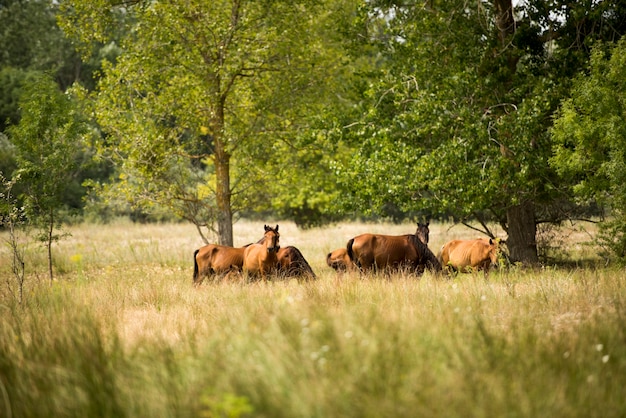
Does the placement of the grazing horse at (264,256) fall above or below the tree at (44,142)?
below

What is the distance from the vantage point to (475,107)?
14.6m

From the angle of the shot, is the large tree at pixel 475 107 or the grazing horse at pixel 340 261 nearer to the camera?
the large tree at pixel 475 107

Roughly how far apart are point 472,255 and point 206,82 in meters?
7.89

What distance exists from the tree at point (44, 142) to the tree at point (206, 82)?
1.06 meters

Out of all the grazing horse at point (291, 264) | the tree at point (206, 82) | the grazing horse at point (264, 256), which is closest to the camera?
the grazing horse at point (264, 256)

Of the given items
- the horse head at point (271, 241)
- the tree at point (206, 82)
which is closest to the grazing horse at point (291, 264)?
the horse head at point (271, 241)

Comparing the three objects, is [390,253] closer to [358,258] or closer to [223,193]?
[358,258]

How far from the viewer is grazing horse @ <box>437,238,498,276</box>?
44.1 feet

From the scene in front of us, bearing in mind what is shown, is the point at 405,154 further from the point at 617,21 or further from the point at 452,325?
the point at 452,325

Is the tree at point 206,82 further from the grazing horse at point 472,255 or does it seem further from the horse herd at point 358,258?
the grazing horse at point 472,255

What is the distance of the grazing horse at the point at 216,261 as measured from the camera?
1366 centimetres

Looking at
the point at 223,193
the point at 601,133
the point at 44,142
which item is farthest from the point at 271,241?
the point at 44,142

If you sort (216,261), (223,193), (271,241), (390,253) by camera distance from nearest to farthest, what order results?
1. (271,241)
2. (216,261)
3. (390,253)
4. (223,193)

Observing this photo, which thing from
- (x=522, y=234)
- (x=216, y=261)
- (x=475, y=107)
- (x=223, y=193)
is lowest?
(x=216, y=261)
